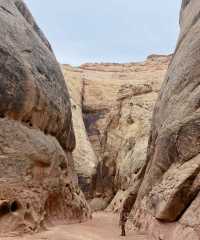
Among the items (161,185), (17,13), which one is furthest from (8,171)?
(17,13)

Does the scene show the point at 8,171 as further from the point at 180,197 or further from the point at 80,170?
the point at 80,170

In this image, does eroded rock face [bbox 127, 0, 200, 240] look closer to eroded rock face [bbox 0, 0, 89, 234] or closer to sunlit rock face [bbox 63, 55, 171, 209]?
eroded rock face [bbox 0, 0, 89, 234]

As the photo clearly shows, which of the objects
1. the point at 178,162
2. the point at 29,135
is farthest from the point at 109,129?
the point at 178,162

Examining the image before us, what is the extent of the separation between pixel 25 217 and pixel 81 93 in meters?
29.5

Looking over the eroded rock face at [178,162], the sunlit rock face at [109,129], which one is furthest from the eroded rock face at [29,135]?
the sunlit rock face at [109,129]

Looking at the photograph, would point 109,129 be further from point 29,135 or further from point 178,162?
point 178,162

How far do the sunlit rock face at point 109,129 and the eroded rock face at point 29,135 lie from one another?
11.4 meters

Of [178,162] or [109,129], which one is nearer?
[178,162]

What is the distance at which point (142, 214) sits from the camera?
1255 centimetres

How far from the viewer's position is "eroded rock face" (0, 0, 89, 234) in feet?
33.3

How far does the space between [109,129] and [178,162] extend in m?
22.5

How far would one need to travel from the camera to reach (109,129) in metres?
33.0

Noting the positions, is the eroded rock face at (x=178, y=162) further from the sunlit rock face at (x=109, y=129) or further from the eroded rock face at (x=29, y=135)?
the sunlit rock face at (x=109, y=129)

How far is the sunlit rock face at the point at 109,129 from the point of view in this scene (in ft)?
88.9
